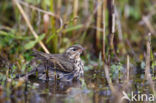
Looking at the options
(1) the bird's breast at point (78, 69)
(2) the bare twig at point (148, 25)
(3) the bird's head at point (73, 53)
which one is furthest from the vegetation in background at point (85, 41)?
(3) the bird's head at point (73, 53)

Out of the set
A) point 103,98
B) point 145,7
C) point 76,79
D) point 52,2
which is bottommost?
point 103,98

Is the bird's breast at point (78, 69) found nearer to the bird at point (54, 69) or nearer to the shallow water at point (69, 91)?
the bird at point (54, 69)

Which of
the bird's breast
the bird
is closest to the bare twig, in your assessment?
the bird's breast

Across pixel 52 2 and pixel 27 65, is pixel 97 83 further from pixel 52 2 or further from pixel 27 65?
pixel 52 2

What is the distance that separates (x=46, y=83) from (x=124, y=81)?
1247 mm

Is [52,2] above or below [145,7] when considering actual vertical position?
below

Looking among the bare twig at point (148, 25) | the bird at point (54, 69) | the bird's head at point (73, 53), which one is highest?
the bare twig at point (148, 25)

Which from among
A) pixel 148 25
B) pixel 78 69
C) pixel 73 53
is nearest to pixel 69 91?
pixel 78 69

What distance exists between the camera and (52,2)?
6512 mm

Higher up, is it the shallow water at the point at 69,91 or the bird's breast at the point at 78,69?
the bird's breast at the point at 78,69

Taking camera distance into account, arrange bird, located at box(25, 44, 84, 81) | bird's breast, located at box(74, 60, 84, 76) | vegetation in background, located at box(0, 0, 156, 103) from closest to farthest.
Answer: vegetation in background, located at box(0, 0, 156, 103)
bird, located at box(25, 44, 84, 81)
bird's breast, located at box(74, 60, 84, 76)

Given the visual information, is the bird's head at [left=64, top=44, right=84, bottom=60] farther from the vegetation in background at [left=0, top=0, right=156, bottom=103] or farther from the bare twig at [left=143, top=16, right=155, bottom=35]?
the bare twig at [left=143, top=16, right=155, bottom=35]

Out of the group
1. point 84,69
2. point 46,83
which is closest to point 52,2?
point 84,69

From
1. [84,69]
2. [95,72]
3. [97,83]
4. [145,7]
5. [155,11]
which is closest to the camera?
[97,83]
